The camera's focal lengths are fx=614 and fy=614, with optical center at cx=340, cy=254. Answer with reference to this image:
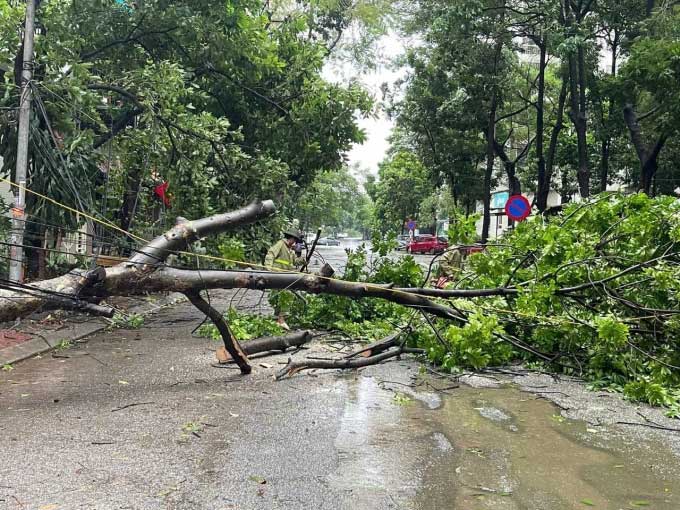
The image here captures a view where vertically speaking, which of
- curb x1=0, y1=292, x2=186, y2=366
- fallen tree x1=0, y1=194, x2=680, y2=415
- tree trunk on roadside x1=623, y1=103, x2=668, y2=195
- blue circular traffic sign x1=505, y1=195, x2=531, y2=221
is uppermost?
tree trunk on roadside x1=623, y1=103, x2=668, y2=195

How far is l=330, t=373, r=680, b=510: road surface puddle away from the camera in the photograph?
3736mm

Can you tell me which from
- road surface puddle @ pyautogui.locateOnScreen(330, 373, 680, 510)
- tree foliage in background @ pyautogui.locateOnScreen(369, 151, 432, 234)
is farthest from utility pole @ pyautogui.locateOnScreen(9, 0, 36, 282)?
tree foliage in background @ pyautogui.locateOnScreen(369, 151, 432, 234)

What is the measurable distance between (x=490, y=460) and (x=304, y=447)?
53.4 inches

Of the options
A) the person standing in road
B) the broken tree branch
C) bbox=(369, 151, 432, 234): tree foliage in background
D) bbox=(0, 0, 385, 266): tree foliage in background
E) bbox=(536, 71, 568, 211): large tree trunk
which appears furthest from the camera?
bbox=(369, 151, 432, 234): tree foliage in background

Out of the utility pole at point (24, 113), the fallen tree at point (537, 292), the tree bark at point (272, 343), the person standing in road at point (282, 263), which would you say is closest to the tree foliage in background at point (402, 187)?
the person standing in road at point (282, 263)

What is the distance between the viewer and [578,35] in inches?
617

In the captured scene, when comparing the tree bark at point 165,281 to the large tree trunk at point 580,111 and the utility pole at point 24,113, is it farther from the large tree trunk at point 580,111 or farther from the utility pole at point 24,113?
the large tree trunk at point 580,111

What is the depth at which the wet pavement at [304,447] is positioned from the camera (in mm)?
3715

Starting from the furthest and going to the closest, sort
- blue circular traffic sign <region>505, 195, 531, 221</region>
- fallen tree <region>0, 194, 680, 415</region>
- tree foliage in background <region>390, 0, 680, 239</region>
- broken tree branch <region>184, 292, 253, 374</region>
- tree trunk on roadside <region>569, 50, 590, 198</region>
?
tree trunk on roadside <region>569, 50, 590, 198</region> → tree foliage in background <region>390, 0, 680, 239</region> → blue circular traffic sign <region>505, 195, 531, 221</region> → broken tree branch <region>184, 292, 253, 374</region> → fallen tree <region>0, 194, 680, 415</region>

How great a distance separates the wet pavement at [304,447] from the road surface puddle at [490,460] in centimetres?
→ 2

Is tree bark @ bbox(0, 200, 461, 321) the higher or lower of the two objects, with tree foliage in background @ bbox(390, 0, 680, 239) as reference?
lower

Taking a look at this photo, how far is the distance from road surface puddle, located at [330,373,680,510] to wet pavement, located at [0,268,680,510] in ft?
0.05

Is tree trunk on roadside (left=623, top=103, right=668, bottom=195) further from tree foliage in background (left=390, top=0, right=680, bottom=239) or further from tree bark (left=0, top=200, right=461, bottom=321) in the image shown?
tree bark (left=0, top=200, right=461, bottom=321)

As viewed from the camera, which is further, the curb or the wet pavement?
the curb
